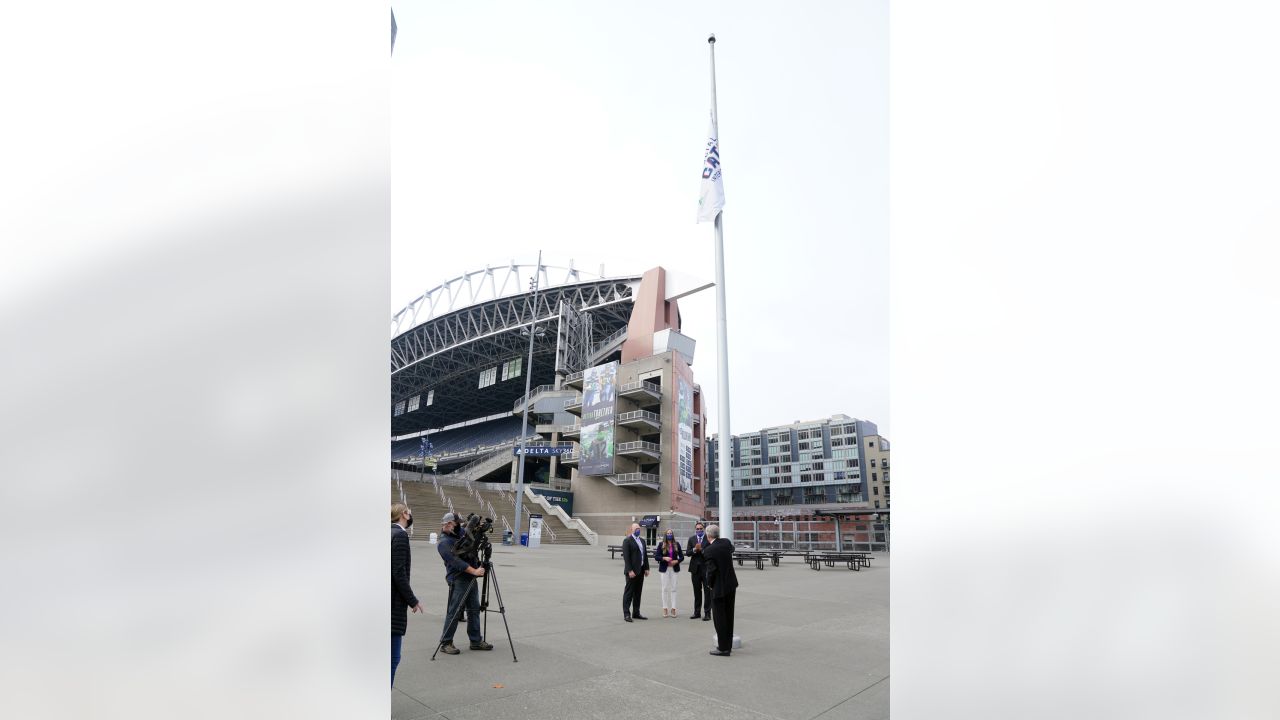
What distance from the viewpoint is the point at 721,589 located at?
7160 millimetres

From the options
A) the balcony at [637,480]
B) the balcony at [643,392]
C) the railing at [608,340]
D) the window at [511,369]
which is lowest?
the balcony at [637,480]

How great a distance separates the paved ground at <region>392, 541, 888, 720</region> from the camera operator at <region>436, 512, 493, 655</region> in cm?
16

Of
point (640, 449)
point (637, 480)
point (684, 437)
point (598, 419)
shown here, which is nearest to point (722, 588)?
point (637, 480)

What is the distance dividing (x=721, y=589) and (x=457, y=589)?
2833 mm

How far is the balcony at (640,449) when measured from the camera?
47250 mm

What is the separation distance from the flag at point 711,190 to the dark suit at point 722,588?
4544 mm

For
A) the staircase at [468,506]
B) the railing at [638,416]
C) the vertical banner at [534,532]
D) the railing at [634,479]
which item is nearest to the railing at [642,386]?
the railing at [638,416]

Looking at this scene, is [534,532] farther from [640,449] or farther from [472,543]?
[472,543]

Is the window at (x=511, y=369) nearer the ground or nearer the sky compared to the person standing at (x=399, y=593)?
nearer the sky

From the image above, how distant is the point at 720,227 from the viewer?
930cm

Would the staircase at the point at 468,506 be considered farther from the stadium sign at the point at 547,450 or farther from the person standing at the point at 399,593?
the person standing at the point at 399,593

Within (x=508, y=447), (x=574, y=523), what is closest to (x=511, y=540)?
(x=574, y=523)
